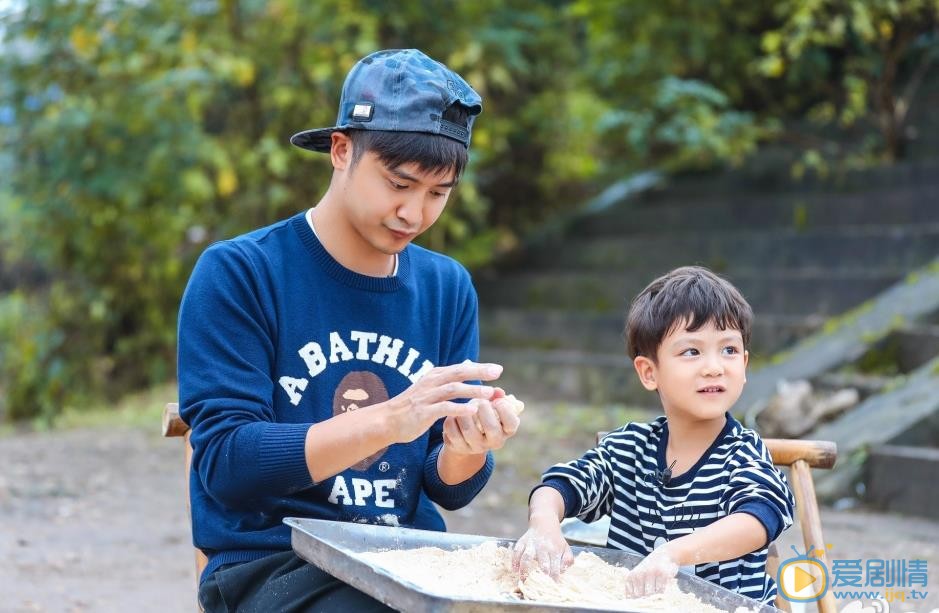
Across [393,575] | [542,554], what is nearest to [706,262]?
[542,554]

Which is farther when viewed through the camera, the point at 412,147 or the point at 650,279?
the point at 650,279

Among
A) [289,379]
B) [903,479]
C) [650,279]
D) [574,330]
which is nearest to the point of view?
[289,379]

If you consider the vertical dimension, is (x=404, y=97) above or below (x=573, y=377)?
above

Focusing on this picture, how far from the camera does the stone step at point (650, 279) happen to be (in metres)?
6.90

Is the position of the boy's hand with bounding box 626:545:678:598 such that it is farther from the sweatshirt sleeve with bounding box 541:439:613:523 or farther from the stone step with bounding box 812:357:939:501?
the stone step with bounding box 812:357:939:501

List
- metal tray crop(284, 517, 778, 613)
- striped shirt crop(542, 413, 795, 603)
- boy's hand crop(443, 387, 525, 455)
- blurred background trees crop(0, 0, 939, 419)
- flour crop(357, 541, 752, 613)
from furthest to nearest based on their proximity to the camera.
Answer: blurred background trees crop(0, 0, 939, 419)
striped shirt crop(542, 413, 795, 603)
boy's hand crop(443, 387, 525, 455)
flour crop(357, 541, 752, 613)
metal tray crop(284, 517, 778, 613)

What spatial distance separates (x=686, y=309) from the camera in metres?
2.40

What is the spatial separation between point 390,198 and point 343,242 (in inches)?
7.9

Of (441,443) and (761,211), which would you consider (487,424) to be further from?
(761,211)

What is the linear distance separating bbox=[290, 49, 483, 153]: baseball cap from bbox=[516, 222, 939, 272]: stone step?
13.2 feet

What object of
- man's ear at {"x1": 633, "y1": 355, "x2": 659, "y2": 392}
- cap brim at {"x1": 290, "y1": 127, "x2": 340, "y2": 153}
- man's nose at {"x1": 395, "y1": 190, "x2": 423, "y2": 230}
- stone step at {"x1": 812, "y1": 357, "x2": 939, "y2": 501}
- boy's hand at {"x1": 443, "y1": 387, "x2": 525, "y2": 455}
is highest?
cap brim at {"x1": 290, "y1": 127, "x2": 340, "y2": 153}

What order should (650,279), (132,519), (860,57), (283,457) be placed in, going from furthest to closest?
(650,279) → (860,57) → (132,519) → (283,457)

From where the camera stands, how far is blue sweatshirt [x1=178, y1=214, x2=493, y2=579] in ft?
6.88

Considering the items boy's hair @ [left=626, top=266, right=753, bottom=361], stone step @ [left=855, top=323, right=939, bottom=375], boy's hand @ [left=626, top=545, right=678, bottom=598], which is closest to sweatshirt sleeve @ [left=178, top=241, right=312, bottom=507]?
boy's hand @ [left=626, top=545, right=678, bottom=598]
